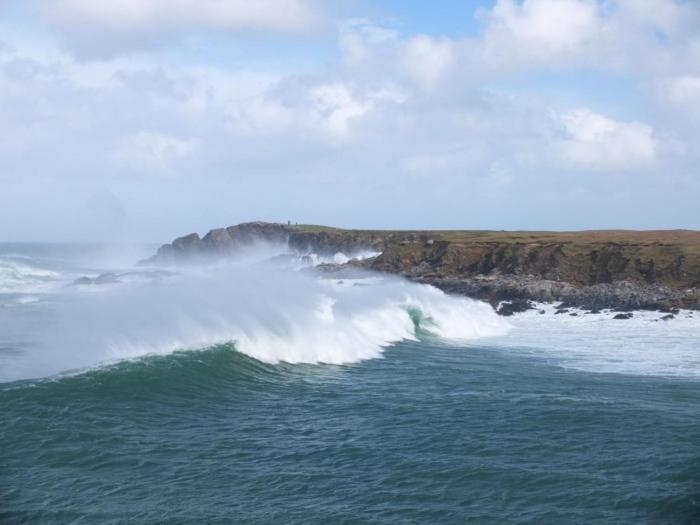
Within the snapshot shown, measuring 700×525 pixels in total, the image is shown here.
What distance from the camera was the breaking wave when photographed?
69.7ft

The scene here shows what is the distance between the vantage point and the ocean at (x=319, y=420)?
443 inches

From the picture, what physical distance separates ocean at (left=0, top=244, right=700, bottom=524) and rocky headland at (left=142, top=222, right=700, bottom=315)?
1290 centimetres

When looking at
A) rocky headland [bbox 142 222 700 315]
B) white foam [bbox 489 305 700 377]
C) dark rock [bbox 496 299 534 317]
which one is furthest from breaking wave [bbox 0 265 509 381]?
rocky headland [bbox 142 222 700 315]

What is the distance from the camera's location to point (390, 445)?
559 inches

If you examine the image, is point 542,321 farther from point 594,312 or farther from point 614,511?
point 614,511

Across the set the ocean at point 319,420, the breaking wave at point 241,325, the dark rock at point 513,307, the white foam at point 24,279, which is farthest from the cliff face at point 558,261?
the white foam at point 24,279

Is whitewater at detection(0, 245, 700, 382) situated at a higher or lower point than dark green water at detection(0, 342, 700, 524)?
higher

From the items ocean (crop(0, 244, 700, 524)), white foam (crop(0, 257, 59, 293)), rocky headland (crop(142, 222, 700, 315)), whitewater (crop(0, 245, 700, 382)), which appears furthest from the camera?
white foam (crop(0, 257, 59, 293))

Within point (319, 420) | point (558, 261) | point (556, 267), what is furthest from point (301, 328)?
point (558, 261)

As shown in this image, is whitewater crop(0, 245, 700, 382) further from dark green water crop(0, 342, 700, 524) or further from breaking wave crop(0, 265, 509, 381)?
dark green water crop(0, 342, 700, 524)

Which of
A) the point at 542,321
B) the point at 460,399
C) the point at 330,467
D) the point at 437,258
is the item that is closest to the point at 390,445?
the point at 330,467

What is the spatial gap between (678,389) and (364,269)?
126ft

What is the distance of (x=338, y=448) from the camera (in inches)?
550

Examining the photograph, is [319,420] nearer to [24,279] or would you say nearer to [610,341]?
[610,341]
